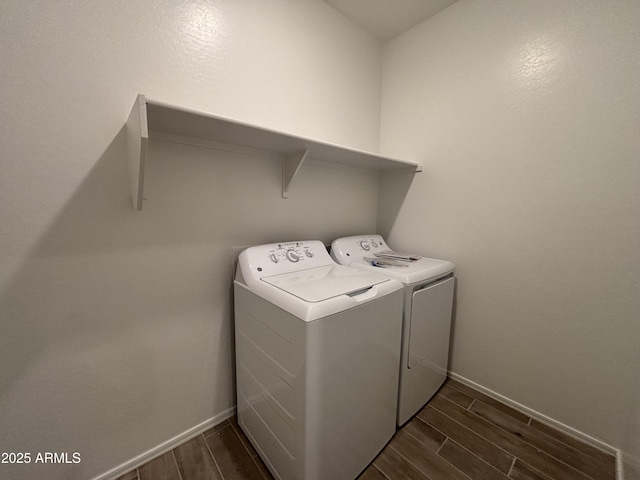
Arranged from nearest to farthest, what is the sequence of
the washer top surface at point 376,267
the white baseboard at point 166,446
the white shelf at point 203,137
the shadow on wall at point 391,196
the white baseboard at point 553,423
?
the white shelf at point 203,137
the white baseboard at point 166,446
the white baseboard at point 553,423
the washer top surface at point 376,267
the shadow on wall at point 391,196

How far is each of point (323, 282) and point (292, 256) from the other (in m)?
0.33

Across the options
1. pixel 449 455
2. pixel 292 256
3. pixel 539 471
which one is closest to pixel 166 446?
pixel 292 256

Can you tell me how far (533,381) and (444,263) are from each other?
2.74 feet

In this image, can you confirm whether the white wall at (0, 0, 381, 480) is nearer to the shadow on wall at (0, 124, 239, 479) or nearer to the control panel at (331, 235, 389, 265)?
the shadow on wall at (0, 124, 239, 479)

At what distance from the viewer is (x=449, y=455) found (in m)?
1.20

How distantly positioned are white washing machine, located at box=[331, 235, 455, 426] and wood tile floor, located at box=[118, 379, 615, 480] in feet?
0.51

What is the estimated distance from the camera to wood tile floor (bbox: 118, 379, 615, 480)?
111cm

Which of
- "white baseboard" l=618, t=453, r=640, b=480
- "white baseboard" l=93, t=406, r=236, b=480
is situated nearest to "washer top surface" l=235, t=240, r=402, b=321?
"white baseboard" l=93, t=406, r=236, b=480

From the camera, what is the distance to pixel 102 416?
1050 mm

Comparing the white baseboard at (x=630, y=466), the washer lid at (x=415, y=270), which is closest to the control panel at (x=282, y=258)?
the washer lid at (x=415, y=270)

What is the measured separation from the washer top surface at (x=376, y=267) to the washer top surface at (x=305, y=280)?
0.38ft

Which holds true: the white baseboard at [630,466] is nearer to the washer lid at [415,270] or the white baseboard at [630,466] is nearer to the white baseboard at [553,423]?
the white baseboard at [553,423]

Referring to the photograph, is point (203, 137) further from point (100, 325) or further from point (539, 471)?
point (539, 471)

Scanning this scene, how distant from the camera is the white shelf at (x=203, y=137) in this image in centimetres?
85
